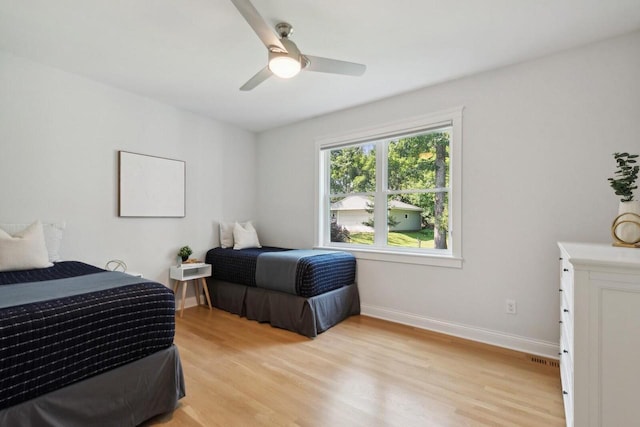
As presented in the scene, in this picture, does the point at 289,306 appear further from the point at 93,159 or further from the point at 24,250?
the point at 93,159

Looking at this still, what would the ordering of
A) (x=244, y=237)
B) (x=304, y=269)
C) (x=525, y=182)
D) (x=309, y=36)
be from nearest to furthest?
(x=309, y=36)
(x=525, y=182)
(x=304, y=269)
(x=244, y=237)

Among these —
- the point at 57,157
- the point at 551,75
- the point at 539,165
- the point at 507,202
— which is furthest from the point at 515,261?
the point at 57,157

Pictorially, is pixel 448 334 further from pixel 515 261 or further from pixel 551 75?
pixel 551 75

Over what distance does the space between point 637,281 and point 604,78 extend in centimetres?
181

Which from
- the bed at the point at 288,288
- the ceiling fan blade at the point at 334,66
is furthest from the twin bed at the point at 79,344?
the ceiling fan blade at the point at 334,66

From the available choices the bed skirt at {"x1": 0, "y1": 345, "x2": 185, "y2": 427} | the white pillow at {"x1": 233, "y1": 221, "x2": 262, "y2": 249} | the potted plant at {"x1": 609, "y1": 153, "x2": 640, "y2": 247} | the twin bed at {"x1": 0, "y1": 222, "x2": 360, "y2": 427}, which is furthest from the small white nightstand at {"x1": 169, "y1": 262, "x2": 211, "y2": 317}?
the potted plant at {"x1": 609, "y1": 153, "x2": 640, "y2": 247}

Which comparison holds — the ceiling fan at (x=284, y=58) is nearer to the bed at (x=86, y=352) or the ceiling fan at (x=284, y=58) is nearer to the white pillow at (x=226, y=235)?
the bed at (x=86, y=352)

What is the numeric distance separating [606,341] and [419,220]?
1979mm

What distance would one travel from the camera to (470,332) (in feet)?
8.65

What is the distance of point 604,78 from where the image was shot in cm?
212

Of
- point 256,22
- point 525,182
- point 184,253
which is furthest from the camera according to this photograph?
point 184,253

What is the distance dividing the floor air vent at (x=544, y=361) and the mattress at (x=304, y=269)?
5.58 ft

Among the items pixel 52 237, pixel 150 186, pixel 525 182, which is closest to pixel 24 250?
pixel 52 237

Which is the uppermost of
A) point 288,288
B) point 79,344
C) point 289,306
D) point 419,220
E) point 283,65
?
point 283,65
